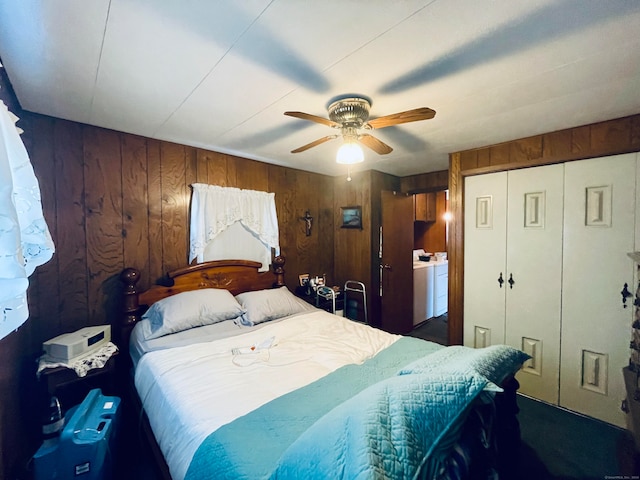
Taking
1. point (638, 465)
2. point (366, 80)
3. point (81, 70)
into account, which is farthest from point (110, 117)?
point (638, 465)

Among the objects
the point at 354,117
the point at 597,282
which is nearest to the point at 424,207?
the point at 597,282

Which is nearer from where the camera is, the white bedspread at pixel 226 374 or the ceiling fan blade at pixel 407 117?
the white bedspread at pixel 226 374

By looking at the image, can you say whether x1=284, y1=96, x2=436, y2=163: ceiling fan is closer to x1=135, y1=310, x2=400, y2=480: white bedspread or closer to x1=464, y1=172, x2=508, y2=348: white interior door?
x1=135, y1=310, x2=400, y2=480: white bedspread

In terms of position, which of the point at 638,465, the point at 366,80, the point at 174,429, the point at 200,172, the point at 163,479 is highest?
the point at 366,80

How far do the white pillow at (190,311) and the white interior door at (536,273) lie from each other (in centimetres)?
257

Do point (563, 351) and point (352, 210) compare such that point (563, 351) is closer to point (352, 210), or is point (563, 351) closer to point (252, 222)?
point (352, 210)

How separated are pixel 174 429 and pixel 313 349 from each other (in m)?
0.90

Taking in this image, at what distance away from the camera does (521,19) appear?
1.03 m

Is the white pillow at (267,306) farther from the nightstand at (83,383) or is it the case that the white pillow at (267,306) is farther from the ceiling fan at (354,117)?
the ceiling fan at (354,117)

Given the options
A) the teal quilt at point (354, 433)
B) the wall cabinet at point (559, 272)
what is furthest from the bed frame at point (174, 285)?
the wall cabinet at point (559, 272)

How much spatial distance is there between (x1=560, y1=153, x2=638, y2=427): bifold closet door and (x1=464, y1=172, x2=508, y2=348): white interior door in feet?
1.51


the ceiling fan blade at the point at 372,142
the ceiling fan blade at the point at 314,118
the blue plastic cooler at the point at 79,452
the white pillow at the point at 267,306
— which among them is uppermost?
the ceiling fan blade at the point at 314,118

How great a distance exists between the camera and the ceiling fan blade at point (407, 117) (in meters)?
1.44

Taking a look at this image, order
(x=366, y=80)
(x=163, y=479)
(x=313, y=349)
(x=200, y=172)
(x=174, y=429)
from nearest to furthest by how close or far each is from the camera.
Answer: (x=174, y=429), (x=163, y=479), (x=366, y=80), (x=313, y=349), (x=200, y=172)
